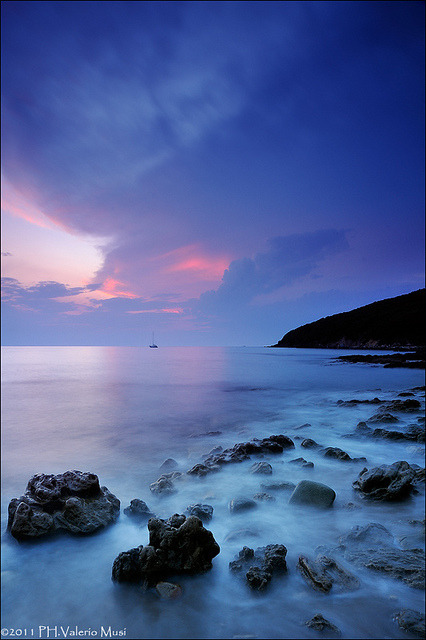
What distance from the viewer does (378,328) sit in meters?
78.7

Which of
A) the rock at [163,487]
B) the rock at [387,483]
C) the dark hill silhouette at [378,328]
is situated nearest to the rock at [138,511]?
the rock at [163,487]

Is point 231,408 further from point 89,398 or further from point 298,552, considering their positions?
point 298,552

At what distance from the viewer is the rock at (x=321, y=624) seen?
2452 mm

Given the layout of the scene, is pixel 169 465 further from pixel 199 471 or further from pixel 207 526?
pixel 207 526

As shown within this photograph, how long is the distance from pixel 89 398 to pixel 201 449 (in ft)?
32.0

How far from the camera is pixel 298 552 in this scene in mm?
3469

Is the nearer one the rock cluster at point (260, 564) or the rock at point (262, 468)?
the rock cluster at point (260, 564)

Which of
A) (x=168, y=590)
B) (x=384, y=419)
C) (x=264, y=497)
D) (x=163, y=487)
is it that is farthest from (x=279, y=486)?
(x=384, y=419)

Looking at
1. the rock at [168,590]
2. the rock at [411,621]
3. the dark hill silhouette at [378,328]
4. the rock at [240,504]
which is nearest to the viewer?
the rock at [411,621]

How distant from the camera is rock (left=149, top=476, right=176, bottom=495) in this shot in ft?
16.7

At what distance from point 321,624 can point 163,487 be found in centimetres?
320

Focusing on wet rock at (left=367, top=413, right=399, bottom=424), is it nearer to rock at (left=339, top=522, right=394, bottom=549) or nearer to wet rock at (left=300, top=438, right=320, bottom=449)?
wet rock at (left=300, top=438, right=320, bottom=449)

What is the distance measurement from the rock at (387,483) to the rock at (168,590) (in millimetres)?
3182

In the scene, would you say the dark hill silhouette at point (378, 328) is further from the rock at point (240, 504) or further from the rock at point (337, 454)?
the rock at point (240, 504)
